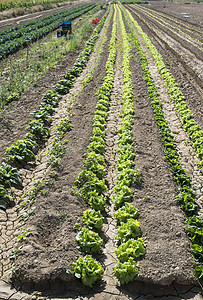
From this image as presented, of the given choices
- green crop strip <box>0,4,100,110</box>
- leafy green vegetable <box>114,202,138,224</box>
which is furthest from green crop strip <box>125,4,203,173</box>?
green crop strip <box>0,4,100,110</box>

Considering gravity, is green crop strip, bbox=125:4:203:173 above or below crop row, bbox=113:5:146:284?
above

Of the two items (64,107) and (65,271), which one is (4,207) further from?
(64,107)

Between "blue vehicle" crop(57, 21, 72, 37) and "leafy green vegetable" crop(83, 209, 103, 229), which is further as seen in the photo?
"blue vehicle" crop(57, 21, 72, 37)

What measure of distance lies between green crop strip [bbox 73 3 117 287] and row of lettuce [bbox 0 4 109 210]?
106cm

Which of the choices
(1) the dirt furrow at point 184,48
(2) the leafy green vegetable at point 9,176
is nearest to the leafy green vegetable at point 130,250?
(2) the leafy green vegetable at point 9,176

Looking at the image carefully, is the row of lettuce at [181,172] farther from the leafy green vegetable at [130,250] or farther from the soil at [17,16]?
the soil at [17,16]

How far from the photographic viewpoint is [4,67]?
14.3m

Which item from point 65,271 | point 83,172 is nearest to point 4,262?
point 65,271

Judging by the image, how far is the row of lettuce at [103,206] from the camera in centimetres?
470

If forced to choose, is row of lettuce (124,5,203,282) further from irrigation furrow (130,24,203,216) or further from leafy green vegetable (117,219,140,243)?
leafy green vegetable (117,219,140,243)

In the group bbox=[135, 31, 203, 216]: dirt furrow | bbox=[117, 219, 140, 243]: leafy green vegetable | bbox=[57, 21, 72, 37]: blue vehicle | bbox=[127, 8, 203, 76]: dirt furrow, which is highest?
bbox=[57, 21, 72, 37]: blue vehicle

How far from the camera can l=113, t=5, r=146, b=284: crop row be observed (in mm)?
4734

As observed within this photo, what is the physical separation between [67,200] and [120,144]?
286 cm

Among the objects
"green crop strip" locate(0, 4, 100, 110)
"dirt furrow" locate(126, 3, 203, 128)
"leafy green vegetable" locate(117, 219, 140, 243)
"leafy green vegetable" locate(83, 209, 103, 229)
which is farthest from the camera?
"green crop strip" locate(0, 4, 100, 110)
